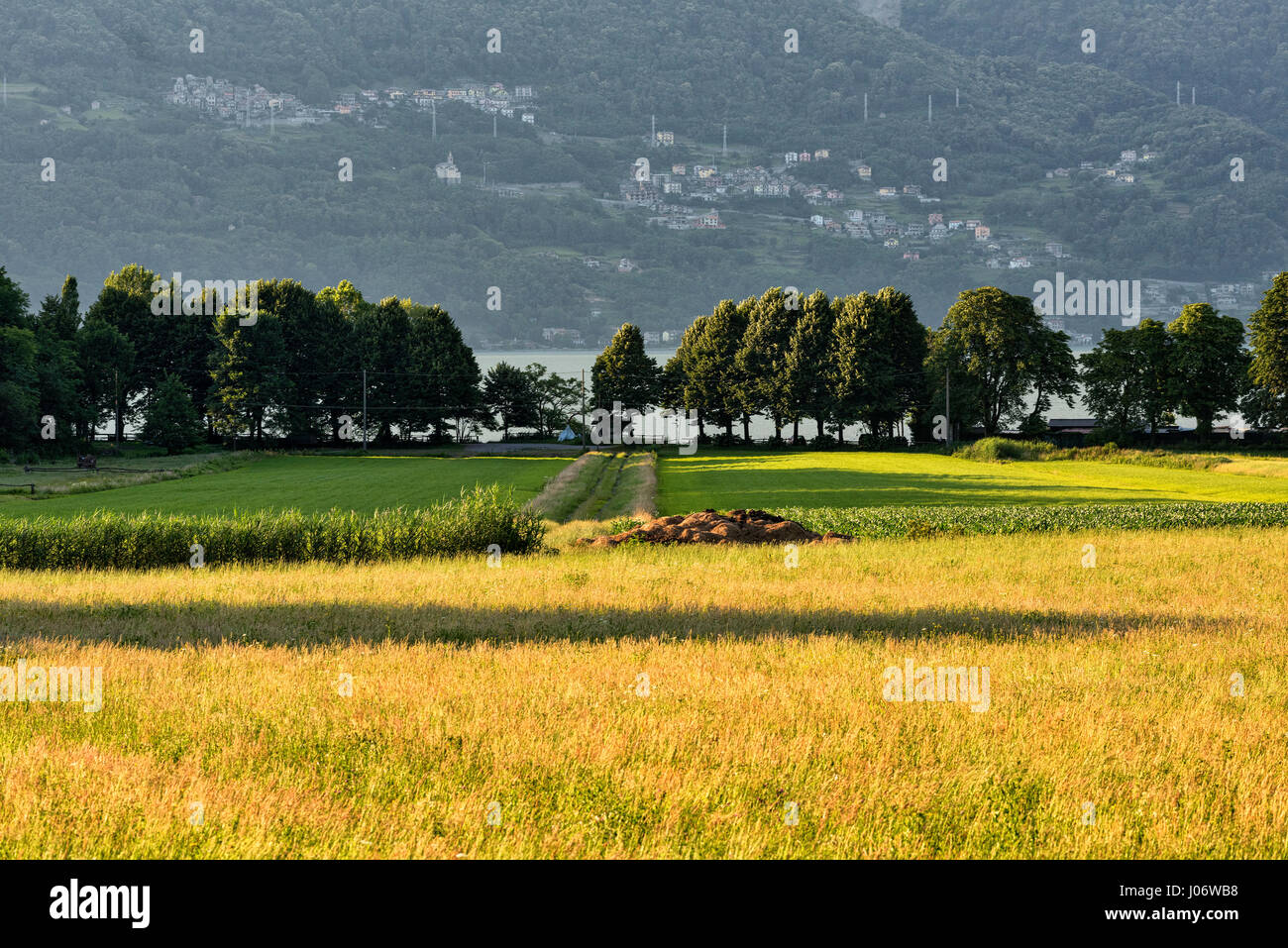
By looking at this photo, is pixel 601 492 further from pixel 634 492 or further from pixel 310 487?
pixel 310 487

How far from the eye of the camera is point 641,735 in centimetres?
1019

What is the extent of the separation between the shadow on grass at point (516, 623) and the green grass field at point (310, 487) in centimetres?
2795

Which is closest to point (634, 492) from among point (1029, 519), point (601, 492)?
point (601, 492)

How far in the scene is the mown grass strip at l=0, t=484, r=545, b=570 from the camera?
112ft

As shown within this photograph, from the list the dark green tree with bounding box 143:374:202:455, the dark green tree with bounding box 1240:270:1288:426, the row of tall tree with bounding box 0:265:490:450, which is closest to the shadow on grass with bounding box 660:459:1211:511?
the dark green tree with bounding box 1240:270:1288:426

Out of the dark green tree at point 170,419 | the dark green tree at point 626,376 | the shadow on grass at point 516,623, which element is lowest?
the shadow on grass at point 516,623

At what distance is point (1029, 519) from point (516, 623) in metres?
36.6

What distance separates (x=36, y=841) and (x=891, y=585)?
22269 millimetres

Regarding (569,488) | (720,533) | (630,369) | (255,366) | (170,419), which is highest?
(630,369)

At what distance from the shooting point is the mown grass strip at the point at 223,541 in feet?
112

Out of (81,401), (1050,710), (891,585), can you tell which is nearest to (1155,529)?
(891,585)

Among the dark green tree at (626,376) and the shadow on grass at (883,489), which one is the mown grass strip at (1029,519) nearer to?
the shadow on grass at (883,489)

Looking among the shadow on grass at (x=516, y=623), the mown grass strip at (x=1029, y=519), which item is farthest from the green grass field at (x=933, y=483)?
the shadow on grass at (x=516, y=623)

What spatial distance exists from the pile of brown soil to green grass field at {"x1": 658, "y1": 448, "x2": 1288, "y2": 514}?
16107mm
